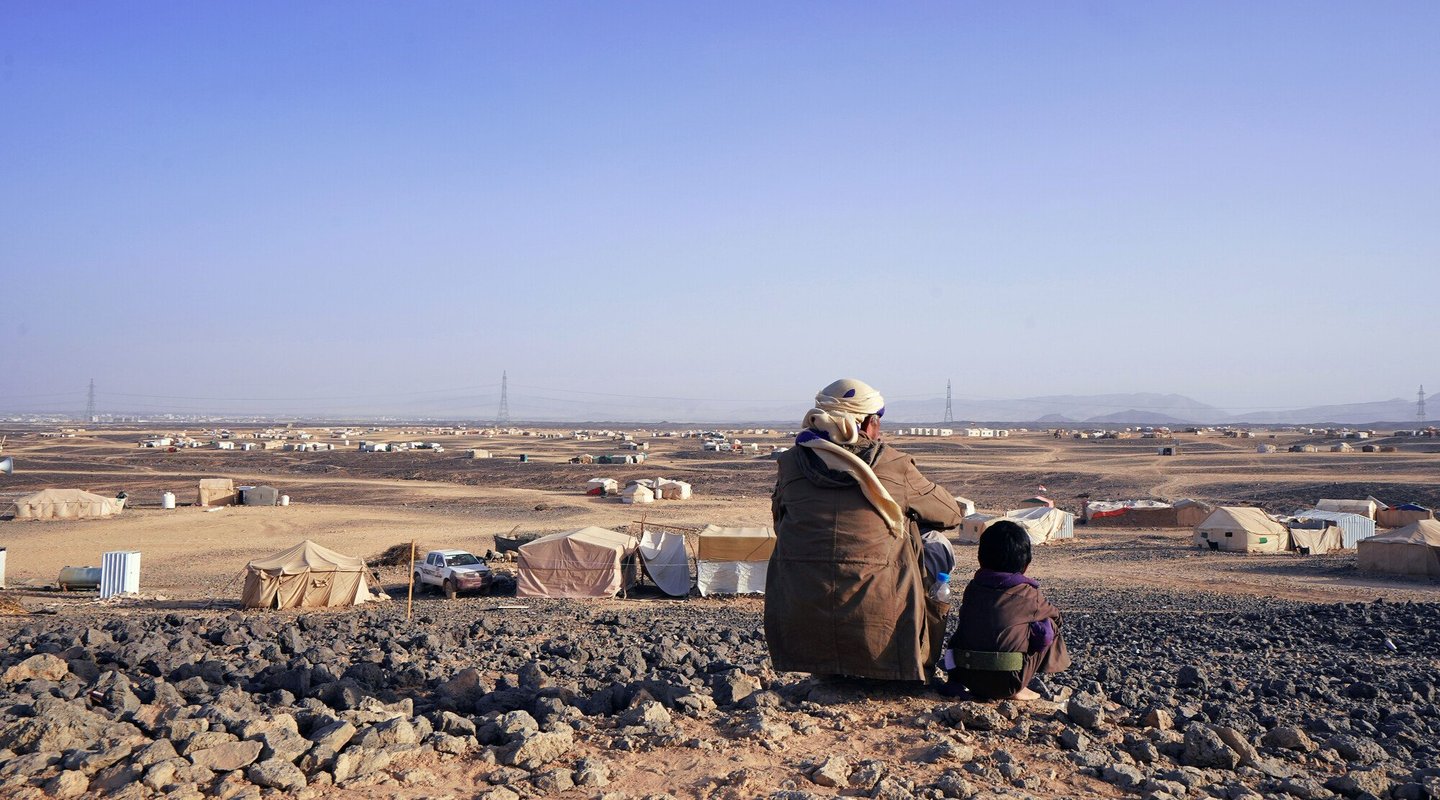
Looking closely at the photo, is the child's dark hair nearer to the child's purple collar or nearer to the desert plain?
the child's purple collar

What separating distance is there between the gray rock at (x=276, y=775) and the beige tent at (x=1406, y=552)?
3331 centimetres

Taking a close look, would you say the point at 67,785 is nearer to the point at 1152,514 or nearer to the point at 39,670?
the point at 39,670

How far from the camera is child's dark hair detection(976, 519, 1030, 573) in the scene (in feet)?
20.0

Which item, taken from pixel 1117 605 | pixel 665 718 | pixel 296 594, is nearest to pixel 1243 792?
pixel 665 718

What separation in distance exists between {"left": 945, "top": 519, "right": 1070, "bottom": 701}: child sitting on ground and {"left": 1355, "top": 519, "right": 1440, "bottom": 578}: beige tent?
1176 inches

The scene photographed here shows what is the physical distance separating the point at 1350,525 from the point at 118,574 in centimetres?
4290

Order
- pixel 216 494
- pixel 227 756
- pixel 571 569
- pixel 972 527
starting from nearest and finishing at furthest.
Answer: pixel 227 756, pixel 571 569, pixel 972 527, pixel 216 494

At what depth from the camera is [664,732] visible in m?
5.65

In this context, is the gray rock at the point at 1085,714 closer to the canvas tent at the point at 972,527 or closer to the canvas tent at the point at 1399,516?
the canvas tent at the point at 972,527

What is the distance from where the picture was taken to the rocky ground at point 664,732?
495 centimetres

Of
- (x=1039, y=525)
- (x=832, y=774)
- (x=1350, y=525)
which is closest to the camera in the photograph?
(x=832, y=774)

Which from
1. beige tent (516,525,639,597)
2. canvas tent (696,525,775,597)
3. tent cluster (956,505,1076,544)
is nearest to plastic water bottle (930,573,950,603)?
canvas tent (696,525,775,597)

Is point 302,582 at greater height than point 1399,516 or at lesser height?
lesser

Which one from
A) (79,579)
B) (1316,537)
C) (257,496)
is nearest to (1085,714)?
(79,579)
